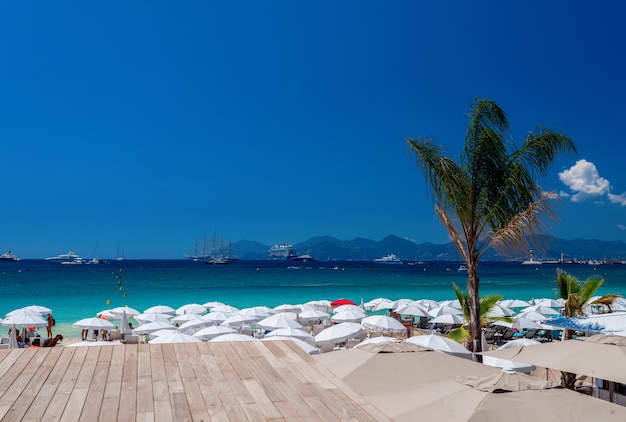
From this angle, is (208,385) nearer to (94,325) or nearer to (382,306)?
(94,325)

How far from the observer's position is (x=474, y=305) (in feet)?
35.3

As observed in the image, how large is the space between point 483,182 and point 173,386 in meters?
8.69

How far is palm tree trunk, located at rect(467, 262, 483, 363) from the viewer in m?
10.7

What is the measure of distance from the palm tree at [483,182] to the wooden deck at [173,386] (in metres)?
6.55

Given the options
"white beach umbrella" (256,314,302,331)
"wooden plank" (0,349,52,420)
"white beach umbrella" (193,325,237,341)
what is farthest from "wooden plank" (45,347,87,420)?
"white beach umbrella" (256,314,302,331)

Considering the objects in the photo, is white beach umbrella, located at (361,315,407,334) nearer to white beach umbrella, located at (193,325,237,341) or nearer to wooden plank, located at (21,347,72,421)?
white beach umbrella, located at (193,325,237,341)

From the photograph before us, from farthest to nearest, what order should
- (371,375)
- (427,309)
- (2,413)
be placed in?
(427,309)
(371,375)
(2,413)

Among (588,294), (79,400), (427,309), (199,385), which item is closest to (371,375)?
(199,385)

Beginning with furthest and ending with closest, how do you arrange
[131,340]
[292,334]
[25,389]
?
[131,340]
[292,334]
[25,389]

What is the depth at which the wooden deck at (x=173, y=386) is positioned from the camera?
3410mm

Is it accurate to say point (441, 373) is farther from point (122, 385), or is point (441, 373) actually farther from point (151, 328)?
point (151, 328)

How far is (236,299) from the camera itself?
38.0 m

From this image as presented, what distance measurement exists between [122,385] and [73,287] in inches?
1830

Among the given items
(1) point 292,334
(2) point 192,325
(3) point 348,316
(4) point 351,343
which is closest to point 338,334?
(1) point 292,334
